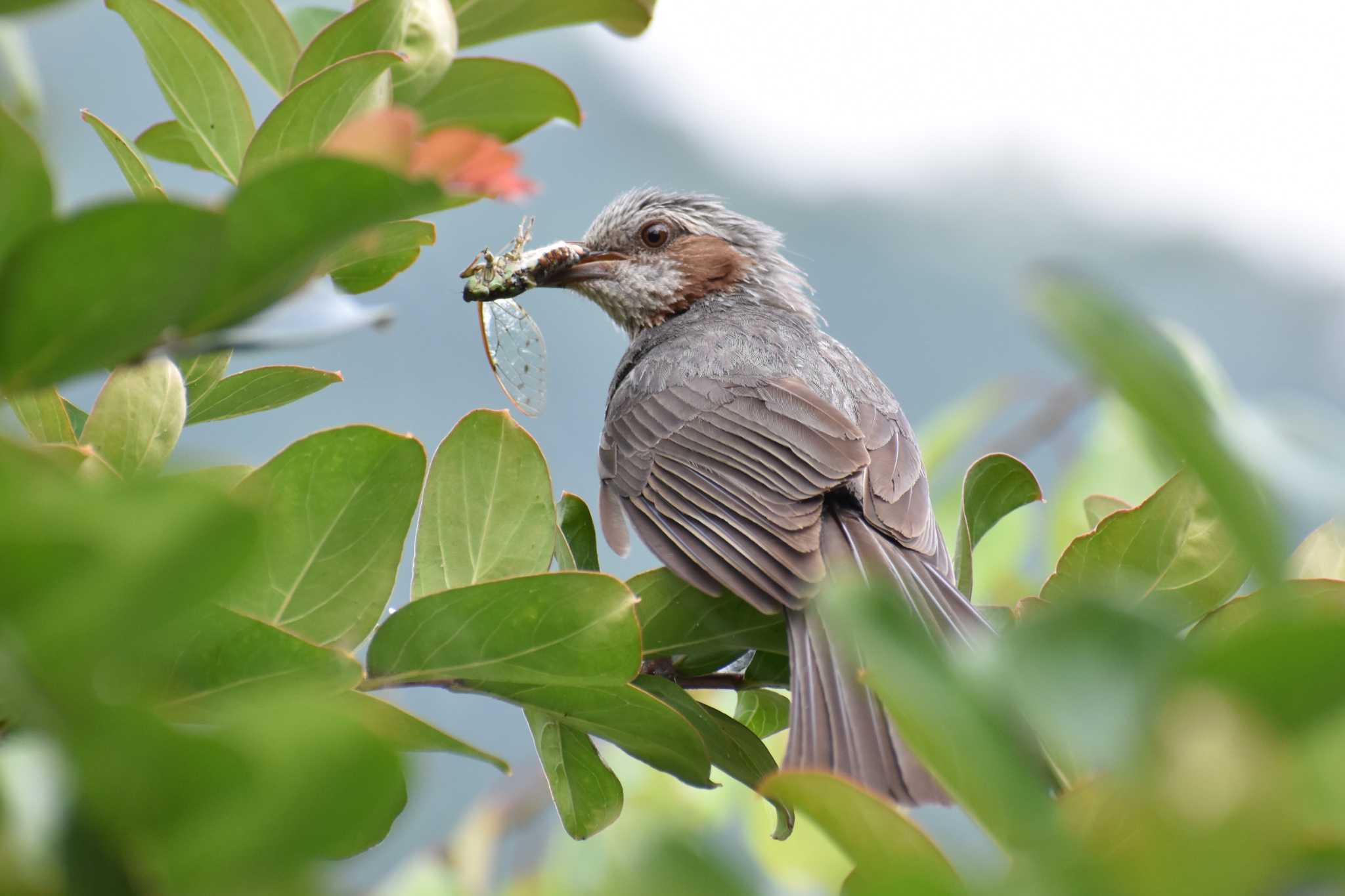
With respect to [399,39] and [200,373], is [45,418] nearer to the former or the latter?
[200,373]

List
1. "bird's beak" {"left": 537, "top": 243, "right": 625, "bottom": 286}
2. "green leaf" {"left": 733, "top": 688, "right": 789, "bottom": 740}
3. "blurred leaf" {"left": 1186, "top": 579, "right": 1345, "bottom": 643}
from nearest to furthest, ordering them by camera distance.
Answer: "blurred leaf" {"left": 1186, "top": 579, "right": 1345, "bottom": 643} < "green leaf" {"left": 733, "top": 688, "right": 789, "bottom": 740} < "bird's beak" {"left": 537, "top": 243, "right": 625, "bottom": 286}

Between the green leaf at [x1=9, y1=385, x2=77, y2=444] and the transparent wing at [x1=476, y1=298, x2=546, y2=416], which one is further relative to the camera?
the transparent wing at [x1=476, y1=298, x2=546, y2=416]

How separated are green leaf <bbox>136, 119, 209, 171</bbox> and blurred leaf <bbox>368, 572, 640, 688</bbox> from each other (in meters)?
1.04

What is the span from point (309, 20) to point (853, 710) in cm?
156

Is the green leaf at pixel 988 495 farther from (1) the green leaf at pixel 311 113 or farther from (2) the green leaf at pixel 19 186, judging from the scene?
(2) the green leaf at pixel 19 186

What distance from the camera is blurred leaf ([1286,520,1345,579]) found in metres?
1.91

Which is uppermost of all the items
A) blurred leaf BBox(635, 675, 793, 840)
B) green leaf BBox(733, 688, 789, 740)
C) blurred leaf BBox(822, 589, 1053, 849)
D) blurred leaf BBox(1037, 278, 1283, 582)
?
blurred leaf BBox(1037, 278, 1283, 582)

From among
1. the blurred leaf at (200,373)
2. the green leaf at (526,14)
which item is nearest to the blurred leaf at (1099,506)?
the green leaf at (526,14)

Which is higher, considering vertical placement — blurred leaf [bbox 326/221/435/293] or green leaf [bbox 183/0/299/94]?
green leaf [bbox 183/0/299/94]

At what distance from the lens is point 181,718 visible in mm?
1122

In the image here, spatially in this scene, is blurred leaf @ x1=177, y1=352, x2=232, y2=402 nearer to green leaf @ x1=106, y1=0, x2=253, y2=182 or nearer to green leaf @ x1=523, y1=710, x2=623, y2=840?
green leaf @ x1=106, y1=0, x2=253, y2=182

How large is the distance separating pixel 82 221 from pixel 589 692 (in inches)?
35.1

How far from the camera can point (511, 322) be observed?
3578 millimetres

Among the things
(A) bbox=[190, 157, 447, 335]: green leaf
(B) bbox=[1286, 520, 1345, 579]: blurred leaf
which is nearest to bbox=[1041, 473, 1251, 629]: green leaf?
(B) bbox=[1286, 520, 1345, 579]: blurred leaf
